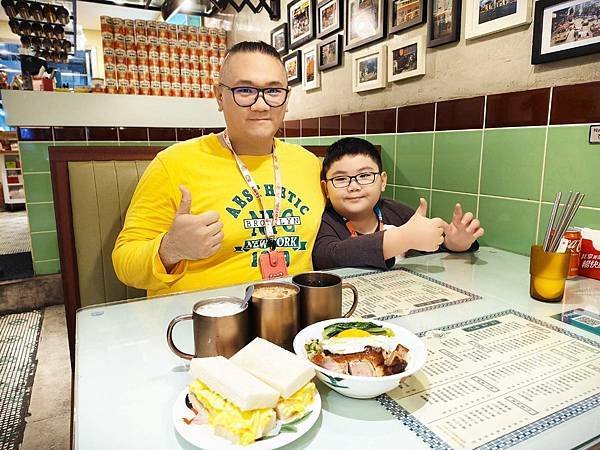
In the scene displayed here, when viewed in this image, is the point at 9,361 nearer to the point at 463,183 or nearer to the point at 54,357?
the point at 54,357

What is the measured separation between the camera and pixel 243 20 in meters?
3.87

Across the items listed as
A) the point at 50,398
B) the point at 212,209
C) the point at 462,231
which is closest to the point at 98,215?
the point at 212,209

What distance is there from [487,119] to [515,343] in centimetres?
108

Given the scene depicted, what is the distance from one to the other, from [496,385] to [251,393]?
1.34 feet

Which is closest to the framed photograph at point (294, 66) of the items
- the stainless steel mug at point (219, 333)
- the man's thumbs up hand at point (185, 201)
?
the man's thumbs up hand at point (185, 201)

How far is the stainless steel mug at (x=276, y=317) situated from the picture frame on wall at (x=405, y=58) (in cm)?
157

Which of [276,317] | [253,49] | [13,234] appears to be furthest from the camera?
[13,234]

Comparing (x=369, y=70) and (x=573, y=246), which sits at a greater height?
(x=369, y=70)

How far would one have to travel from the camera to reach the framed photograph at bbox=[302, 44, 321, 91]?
Result: 2800 millimetres

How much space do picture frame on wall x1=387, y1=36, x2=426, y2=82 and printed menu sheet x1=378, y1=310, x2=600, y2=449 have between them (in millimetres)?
1423

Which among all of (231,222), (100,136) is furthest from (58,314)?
(231,222)

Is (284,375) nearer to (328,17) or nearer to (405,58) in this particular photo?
(405,58)

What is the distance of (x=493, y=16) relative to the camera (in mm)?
1581

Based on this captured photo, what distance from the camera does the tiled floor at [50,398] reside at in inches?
69.6
